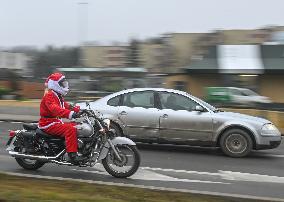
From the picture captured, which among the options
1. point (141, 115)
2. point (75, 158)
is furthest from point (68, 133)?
point (141, 115)

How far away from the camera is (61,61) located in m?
73.8

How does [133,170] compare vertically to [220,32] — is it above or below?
below

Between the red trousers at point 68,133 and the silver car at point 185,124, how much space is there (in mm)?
3571

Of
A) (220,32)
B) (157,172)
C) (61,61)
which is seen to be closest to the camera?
(157,172)

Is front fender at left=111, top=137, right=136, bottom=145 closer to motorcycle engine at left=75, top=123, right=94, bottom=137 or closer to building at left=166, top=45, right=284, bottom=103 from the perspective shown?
motorcycle engine at left=75, top=123, right=94, bottom=137

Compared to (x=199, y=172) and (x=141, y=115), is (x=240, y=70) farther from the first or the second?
(x=199, y=172)

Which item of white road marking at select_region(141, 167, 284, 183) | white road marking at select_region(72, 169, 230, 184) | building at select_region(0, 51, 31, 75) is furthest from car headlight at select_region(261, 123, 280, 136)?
building at select_region(0, 51, 31, 75)

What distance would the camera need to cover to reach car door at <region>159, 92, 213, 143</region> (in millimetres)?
11750

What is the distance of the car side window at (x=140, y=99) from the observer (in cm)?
1226

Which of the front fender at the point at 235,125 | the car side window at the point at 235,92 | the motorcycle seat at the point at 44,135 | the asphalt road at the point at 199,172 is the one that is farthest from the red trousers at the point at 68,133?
the car side window at the point at 235,92

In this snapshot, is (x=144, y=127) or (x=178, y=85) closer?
(x=144, y=127)

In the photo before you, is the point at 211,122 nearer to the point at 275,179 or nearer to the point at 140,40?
the point at 275,179

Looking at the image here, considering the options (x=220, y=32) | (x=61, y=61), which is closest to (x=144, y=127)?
(x=220, y=32)

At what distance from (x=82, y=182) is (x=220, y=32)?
2346 inches
